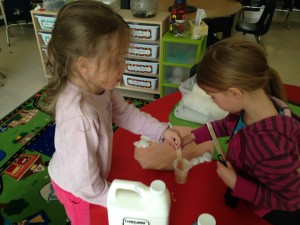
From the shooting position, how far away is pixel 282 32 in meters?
4.20

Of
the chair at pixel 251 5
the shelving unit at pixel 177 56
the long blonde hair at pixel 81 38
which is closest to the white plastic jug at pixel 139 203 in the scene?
the long blonde hair at pixel 81 38

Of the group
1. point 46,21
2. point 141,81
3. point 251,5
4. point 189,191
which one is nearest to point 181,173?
point 189,191

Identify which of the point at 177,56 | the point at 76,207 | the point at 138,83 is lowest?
the point at 138,83

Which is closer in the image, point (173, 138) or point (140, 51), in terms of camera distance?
point (173, 138)

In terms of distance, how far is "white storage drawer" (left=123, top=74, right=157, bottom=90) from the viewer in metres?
2.23

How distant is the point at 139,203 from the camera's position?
566mm

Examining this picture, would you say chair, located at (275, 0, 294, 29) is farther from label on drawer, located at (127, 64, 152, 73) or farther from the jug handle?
the jug handle

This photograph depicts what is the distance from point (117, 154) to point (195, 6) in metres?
2.20

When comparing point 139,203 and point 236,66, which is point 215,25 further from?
point 139,203

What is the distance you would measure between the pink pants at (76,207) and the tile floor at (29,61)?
1.62m

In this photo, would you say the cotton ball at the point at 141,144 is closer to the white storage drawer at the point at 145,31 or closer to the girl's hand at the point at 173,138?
the girl's hand at the point at 173,138

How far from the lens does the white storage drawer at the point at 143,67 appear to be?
215 centimetres

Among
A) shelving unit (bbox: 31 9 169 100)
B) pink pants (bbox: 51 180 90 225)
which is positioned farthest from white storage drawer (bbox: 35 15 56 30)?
pink pants (bbox: 51 180 90 225)

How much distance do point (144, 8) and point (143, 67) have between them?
445 mm
